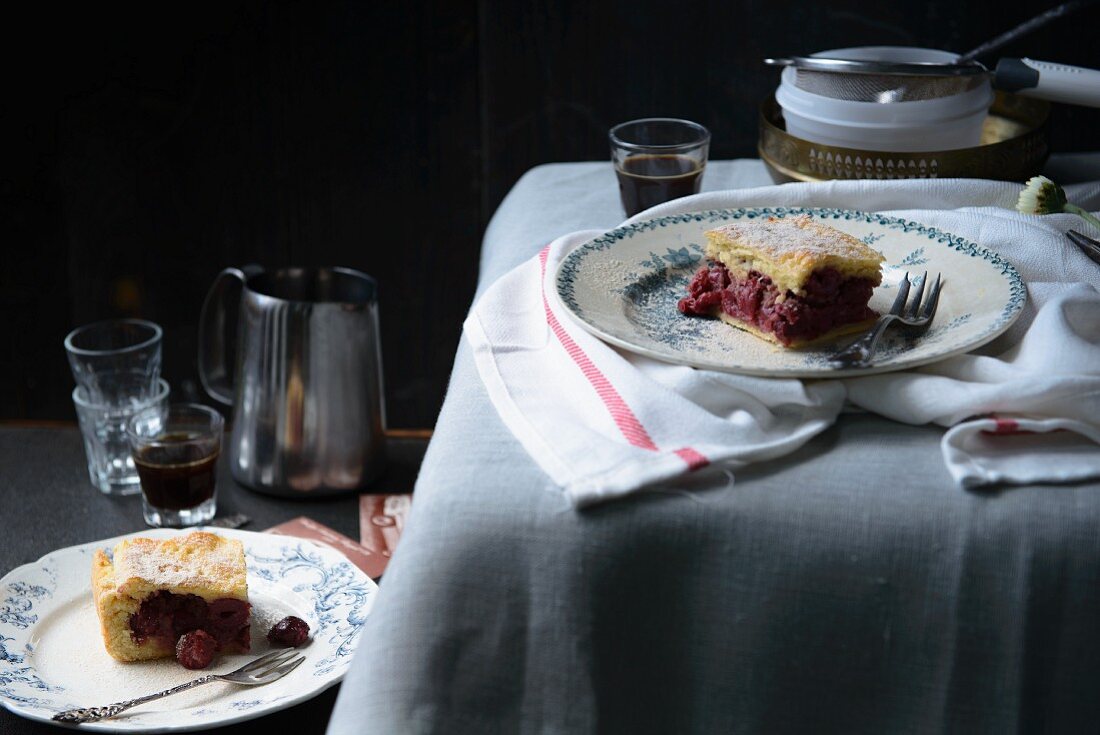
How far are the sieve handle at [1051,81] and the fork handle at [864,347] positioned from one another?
48 centimetres

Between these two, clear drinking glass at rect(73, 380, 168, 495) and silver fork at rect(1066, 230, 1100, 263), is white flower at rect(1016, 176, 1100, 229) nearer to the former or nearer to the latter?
silver fork at rect(1066, 230, 1100, 263)

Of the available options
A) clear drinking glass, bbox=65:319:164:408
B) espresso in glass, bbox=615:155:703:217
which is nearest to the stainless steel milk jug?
clear drinking glass, bbox=65:319:164:408

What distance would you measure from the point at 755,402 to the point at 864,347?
0.37 ft

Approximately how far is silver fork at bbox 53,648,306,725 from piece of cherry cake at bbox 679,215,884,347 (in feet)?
1.33

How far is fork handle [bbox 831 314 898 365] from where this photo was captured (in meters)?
0.83

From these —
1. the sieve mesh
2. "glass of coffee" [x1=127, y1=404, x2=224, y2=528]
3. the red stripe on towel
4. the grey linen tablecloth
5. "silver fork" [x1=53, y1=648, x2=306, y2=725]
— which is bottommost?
"glass of coffee" [x1=127, y1=404, x2=224, y2=528]

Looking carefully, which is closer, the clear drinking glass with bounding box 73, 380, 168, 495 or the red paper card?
the red paper card

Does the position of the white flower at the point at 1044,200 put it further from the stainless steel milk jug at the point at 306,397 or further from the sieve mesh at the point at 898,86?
the stainless steel milk jug at the point at 306,397

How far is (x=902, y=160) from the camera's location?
48.0 inches

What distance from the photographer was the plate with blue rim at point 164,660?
0.87m

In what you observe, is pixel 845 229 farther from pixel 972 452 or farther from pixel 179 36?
pixel 179 36

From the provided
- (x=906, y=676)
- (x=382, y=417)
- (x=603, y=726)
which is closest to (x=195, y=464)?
(x=382, y=417)

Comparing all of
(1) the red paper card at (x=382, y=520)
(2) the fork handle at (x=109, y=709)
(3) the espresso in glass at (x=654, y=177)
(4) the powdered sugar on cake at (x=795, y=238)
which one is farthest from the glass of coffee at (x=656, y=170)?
(2) the fork handle at (x=109, y=709)

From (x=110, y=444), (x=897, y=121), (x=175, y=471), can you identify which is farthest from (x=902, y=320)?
(x=110, y=444)
